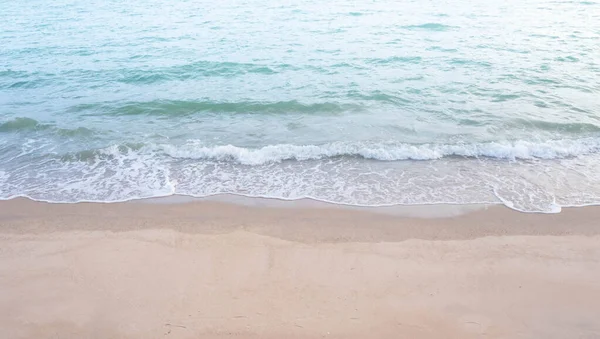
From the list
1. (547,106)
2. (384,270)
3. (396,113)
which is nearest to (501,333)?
(384,270)

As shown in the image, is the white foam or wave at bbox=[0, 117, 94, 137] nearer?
the white foam

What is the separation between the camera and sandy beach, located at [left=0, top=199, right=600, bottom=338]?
15.4 ft

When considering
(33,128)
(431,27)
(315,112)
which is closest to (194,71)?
(33,128)

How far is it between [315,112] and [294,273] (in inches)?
254

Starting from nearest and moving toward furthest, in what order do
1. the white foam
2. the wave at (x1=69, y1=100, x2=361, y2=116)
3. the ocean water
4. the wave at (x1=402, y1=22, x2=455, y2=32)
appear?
1. the white foam
2. the ocean water
3. the wave at (x1=69, y1=100, x2=361, y2=116)
4. the wave at (x1=402, y1=22, x2=455, y2=32)

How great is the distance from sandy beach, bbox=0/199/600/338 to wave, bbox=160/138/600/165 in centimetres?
196

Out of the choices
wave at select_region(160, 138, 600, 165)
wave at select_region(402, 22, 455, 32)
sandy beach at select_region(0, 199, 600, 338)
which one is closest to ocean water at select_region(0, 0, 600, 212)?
wave at select_region(160, 138, 600, 165)

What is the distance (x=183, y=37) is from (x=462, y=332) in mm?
18382

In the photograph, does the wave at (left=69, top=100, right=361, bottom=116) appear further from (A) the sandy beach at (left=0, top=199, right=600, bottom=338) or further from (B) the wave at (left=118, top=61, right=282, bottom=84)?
(A) the sandy beach at (left=0, top=199, right=600, bottom=338)

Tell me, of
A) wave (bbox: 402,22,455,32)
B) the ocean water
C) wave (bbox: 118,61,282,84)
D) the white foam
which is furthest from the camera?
wave (bbox: 402,22,455,32)

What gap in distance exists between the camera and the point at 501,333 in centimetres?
451

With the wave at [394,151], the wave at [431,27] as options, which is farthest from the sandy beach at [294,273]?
the wave at [431,27]

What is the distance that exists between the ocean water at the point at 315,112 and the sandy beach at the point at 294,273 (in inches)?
29.3

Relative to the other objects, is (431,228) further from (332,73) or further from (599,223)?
(332,73)
